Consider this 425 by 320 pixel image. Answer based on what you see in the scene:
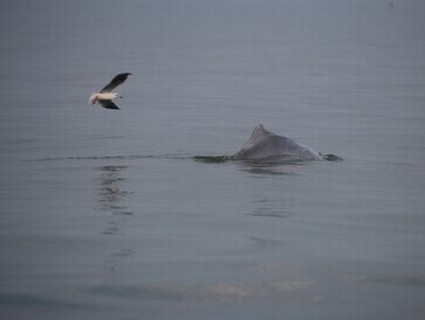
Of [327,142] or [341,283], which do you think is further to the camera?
[327,142]

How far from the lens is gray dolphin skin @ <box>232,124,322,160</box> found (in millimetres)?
20391

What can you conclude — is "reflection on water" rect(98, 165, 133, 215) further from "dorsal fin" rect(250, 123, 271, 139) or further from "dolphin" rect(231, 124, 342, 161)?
"dorsal fin" rect(250, 123, 271, 139)

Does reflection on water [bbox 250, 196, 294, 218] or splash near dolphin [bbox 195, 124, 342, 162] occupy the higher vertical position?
splash near dolphin [bbox 195, 124, 342, 162]

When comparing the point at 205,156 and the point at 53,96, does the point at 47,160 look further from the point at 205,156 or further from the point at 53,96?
the point at 53,96

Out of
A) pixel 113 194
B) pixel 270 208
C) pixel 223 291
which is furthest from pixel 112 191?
pixel 223 291

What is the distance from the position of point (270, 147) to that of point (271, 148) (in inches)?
1.0

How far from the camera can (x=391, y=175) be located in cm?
2059

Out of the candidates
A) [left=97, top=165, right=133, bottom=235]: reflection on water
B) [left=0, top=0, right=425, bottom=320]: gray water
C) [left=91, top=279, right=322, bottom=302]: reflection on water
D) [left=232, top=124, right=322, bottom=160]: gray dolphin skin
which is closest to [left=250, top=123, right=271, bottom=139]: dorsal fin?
[left=232, top=124, right=322, bottom=160]: gray dolphin skin

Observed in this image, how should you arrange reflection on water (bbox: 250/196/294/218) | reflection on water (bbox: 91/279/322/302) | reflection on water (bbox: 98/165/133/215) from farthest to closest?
1. reflection on water (bbox: 98/165/133/215)
2. reflection on water (bbox: 250/196/294/218)
3. reflection on water (bbox: 91/279/322/302)

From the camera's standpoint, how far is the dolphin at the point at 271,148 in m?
20.4

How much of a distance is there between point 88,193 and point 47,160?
4.67 m

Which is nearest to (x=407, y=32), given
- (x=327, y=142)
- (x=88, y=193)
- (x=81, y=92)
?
(x=81, y=92)

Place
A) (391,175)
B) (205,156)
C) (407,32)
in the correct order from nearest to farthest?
(391,175)
(205,156)
(407,32)

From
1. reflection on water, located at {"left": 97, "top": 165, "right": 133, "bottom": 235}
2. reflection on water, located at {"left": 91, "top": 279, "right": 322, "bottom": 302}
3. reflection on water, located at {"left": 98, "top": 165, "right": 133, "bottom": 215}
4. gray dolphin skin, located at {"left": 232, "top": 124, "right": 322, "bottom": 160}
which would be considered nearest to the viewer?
reflection on water, located at {"left": 91, "top": 279, "right": 322, "bottom": 302}
